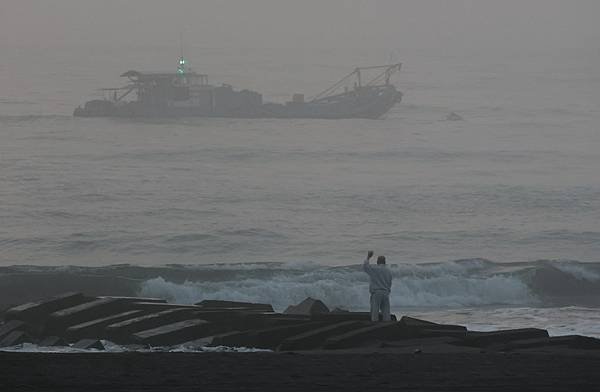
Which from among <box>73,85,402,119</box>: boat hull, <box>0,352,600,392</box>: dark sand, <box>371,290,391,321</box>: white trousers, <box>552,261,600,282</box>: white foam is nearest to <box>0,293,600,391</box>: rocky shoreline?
<box>0,352,600,392</box>: dark sand

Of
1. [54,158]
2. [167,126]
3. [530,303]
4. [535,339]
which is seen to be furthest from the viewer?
[167,126]

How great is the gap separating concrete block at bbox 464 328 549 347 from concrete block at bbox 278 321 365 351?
136cm

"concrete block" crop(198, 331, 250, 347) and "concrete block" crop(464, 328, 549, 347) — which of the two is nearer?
"concrete block" crop(464, 328, 549, 347)

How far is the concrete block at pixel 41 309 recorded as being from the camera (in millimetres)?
18547

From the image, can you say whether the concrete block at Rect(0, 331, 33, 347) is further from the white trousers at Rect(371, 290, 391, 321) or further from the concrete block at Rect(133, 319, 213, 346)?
the white trousers at Rect(371, 290, 391, 321)

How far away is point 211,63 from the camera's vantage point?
407 ft

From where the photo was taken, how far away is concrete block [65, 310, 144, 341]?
17.6m

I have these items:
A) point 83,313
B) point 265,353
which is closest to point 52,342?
point 83,313

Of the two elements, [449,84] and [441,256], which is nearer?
[441,256]

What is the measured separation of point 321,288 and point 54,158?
3340 centimetres

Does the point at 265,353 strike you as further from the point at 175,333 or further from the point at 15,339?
the point at 15,339

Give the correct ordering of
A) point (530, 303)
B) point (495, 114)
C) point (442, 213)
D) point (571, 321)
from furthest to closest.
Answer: point (495, 114) → point (442, 213) → point (530, 303) → point (571, 321)

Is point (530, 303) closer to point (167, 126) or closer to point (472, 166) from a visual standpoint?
point (472, 166)

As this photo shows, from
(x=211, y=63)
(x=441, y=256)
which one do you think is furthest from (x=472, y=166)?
(x=211, y=63)
